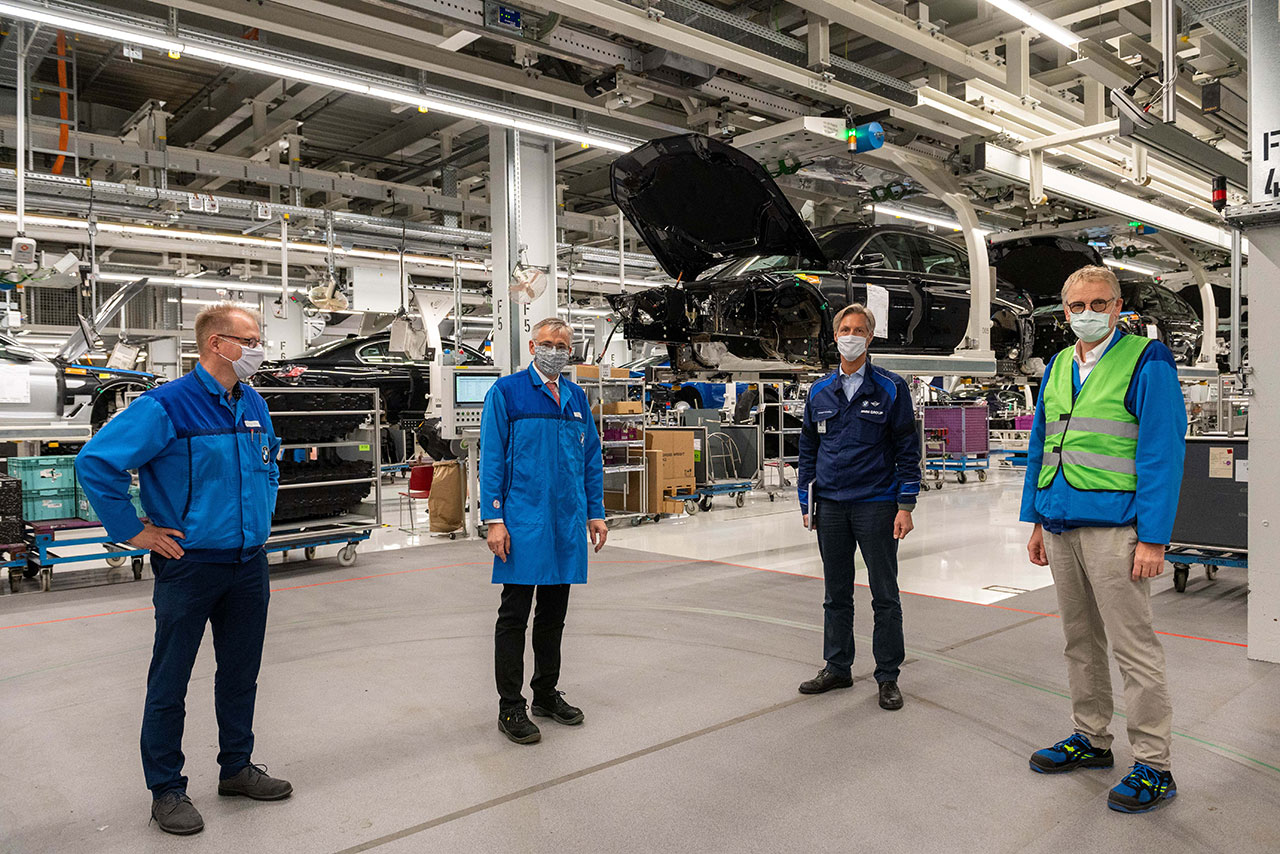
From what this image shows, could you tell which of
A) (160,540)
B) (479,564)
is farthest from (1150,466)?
(479,564)

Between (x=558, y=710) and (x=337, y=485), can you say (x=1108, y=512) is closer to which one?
(x=558, y=710)

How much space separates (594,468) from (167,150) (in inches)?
324

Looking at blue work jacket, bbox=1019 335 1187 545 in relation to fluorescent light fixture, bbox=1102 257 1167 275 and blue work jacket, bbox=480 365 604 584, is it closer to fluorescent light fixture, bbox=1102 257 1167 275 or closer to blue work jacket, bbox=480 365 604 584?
blue work jacket, bbox=480 365 604 584

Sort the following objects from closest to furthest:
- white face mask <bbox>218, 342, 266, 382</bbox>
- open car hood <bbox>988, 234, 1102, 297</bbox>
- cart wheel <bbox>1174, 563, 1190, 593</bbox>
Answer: white face mask <bbox>218, 342, 266, 382</bbox>, cart wheel <bbox>1174, 563, 1190, 593</bbox>, open car hood <bbox>988, 234, 1102, 297</bbox>

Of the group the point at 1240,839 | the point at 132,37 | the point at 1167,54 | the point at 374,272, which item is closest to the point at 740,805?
the point at 1240,839

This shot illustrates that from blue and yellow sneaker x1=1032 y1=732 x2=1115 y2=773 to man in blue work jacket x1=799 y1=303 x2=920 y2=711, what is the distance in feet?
2.09

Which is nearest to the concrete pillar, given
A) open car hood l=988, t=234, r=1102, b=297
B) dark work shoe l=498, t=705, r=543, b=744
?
open car hood l=988, t=234, r=1102, b=297

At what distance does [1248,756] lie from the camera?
9.02ft

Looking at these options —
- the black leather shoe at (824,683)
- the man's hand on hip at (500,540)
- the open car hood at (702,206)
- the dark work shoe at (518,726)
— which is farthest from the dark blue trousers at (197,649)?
the open car hood at (702,206)

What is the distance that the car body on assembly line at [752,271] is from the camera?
604 cm

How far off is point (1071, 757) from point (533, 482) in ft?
6.28

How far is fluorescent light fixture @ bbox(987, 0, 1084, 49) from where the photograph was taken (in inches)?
178

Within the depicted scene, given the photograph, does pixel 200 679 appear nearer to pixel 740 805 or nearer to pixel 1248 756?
pixel 740 805

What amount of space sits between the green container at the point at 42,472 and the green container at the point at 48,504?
0.09 ft
